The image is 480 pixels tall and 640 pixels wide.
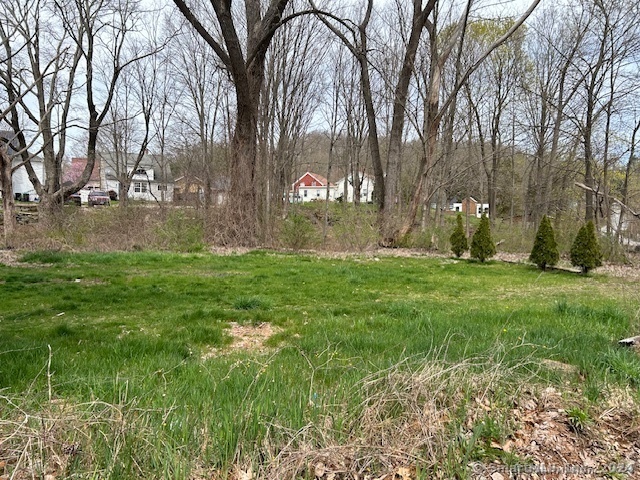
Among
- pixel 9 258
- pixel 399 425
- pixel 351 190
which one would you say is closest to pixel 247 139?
pixel 9 258

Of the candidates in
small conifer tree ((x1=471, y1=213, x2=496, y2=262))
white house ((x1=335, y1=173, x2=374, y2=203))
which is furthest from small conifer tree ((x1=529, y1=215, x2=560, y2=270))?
white house ((x1=335, y1=173, x2=374, y2=203))

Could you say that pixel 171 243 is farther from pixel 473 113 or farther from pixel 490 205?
pixel 490 205

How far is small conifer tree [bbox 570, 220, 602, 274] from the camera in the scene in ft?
32.1

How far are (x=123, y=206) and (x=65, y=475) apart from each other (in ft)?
47.3

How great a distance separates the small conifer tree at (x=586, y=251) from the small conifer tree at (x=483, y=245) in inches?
83.5

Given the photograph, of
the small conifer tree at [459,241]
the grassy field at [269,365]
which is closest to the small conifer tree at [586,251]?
the grassy field at [269,365]

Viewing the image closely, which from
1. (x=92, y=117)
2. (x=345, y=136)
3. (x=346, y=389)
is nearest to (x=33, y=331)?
(x=346, y=389)

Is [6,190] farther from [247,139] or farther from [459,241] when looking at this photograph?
[459,241]

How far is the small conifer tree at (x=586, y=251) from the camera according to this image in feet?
32.1

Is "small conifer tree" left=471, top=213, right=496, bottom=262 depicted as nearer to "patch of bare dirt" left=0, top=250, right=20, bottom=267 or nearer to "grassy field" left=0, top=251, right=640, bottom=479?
"grassy field" left=0, top=251, right=640, bottom=479

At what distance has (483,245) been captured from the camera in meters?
11.4

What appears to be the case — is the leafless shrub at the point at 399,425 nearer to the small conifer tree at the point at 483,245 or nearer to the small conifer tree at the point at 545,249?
the small conifer tree at the point at 545,249

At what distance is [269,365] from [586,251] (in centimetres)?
997

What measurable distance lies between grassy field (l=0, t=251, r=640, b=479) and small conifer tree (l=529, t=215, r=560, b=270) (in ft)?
8.69
